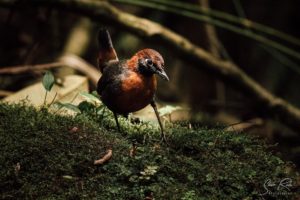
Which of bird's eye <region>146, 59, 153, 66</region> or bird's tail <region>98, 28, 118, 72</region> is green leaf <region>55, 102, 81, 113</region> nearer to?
bird's tail <region>98, 28, 118, 72</region>

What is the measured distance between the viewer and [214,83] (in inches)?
325

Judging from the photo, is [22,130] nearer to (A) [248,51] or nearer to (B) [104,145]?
(B) [104,145]

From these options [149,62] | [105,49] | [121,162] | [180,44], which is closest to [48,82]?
[105,49]

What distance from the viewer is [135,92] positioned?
3.34m

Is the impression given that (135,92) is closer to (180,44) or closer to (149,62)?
(149,62)

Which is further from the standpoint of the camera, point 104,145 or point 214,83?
point 214,83

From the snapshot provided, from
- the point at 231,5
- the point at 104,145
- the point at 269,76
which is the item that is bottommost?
the point at 104,145

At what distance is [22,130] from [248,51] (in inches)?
217

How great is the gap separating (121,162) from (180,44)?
310 centimetres

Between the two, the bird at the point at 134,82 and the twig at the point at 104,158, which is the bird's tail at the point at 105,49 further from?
the twig at the point at 104,158

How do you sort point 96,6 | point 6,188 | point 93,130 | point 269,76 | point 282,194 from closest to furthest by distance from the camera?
point 6,188 → point 282,194 → point 93,130 → point 96,6 → point 269,76

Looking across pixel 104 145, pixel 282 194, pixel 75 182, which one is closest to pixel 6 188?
pixel 75 182
